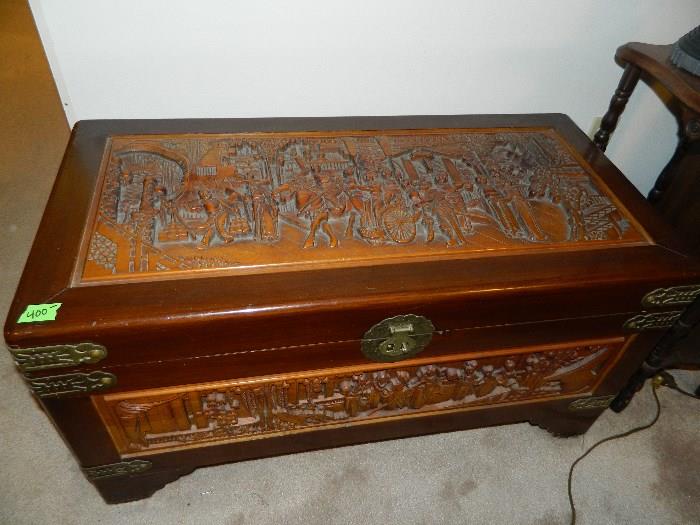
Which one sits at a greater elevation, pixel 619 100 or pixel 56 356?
pixel 619 100

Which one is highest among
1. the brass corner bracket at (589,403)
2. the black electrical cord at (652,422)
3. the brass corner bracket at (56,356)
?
the brass corner bracket at (56,356)

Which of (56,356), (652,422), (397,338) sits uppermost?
(56,356)

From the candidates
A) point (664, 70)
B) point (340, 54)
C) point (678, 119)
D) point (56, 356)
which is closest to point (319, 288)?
point (56, 356)

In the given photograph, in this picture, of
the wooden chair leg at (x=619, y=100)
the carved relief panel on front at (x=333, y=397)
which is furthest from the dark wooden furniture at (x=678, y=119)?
the carved relief panel on front at (x=333, y=397)

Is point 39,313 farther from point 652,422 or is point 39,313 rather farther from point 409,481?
point 652,422

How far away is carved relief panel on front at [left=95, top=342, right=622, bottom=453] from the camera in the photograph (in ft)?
3.33

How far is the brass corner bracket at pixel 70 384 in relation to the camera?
871 mm

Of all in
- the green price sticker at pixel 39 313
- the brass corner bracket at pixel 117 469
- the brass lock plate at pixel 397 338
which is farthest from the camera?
the brass corner bracket at pixel 117 469

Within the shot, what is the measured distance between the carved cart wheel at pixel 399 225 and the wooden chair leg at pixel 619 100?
0.72 m

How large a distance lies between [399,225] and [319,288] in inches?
10.2

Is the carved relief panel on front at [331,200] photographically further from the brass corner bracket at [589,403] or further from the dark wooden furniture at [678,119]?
the brass corner bracket at [589,403]

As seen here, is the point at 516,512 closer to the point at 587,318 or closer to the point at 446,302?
the point at 587,318

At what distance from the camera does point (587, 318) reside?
1.07m

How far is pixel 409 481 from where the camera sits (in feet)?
4.36
